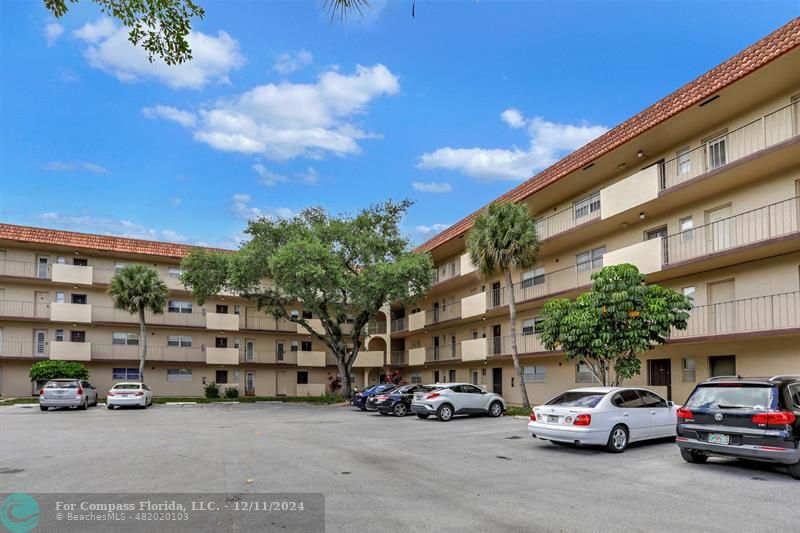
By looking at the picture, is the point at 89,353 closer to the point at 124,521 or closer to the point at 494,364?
the point at 494,364

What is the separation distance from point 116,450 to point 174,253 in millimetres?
33275

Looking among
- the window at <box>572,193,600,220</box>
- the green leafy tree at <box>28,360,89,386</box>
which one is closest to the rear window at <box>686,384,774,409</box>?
the window at <box>572,193,600,220</box>

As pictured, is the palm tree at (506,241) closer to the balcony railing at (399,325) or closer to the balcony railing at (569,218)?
the balcony railing at (569,218)

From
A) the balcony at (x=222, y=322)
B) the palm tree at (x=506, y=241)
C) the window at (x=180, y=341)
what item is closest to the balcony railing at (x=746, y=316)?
the palm tree at (x=506, y=241)

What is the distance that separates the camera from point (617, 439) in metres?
13.7

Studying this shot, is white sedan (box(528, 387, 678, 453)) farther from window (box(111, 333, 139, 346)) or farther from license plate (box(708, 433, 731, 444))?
window (box(111, 333, 139, 346))

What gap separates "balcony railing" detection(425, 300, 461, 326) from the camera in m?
38.8

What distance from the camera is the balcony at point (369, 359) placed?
152 ft

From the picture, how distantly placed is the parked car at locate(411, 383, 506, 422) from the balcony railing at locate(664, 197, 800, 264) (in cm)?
867

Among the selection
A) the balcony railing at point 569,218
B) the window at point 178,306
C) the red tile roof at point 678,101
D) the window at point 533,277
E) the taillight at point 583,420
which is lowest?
the taillight at point 583,420

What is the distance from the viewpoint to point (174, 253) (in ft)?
148

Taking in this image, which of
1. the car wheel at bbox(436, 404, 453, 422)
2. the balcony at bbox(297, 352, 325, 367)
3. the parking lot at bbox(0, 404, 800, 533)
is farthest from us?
the balcony at bbox(297, 352, 325, 367)

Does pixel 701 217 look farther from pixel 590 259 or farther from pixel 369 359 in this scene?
pixel 369 359

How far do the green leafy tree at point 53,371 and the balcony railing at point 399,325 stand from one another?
71.4ft
